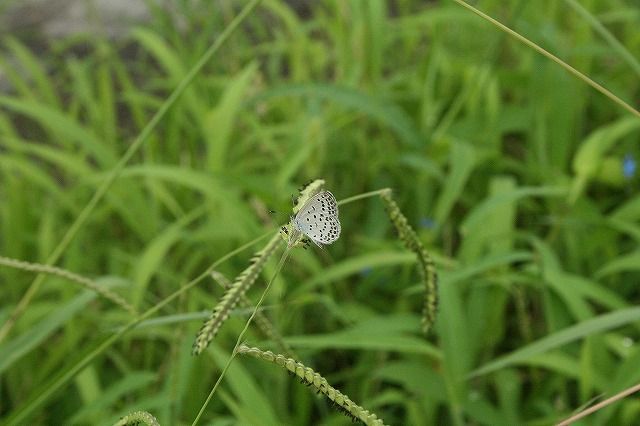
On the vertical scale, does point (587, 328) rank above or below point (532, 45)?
above

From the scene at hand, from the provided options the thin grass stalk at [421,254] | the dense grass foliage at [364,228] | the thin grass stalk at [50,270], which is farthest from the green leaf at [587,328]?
the thin grass stalk at [50,270]

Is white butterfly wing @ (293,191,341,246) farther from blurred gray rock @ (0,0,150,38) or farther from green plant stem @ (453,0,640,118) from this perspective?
blurred gray rock @ (0,0,150,38)

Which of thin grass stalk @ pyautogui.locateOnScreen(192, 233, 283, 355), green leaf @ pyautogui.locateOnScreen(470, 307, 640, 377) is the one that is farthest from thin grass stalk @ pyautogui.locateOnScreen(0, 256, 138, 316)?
green leaf @ pyautogui.locateOnScreen(470, 307, 640, 377)

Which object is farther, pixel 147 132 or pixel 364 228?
pixel 364 228

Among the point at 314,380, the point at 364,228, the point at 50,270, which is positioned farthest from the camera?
the point at 364,228

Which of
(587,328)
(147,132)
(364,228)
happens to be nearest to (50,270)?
(147,132)

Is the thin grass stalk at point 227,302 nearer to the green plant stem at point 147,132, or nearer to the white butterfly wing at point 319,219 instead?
the white butterfly wing at point 319,219

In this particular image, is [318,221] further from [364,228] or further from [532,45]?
[364,228]
